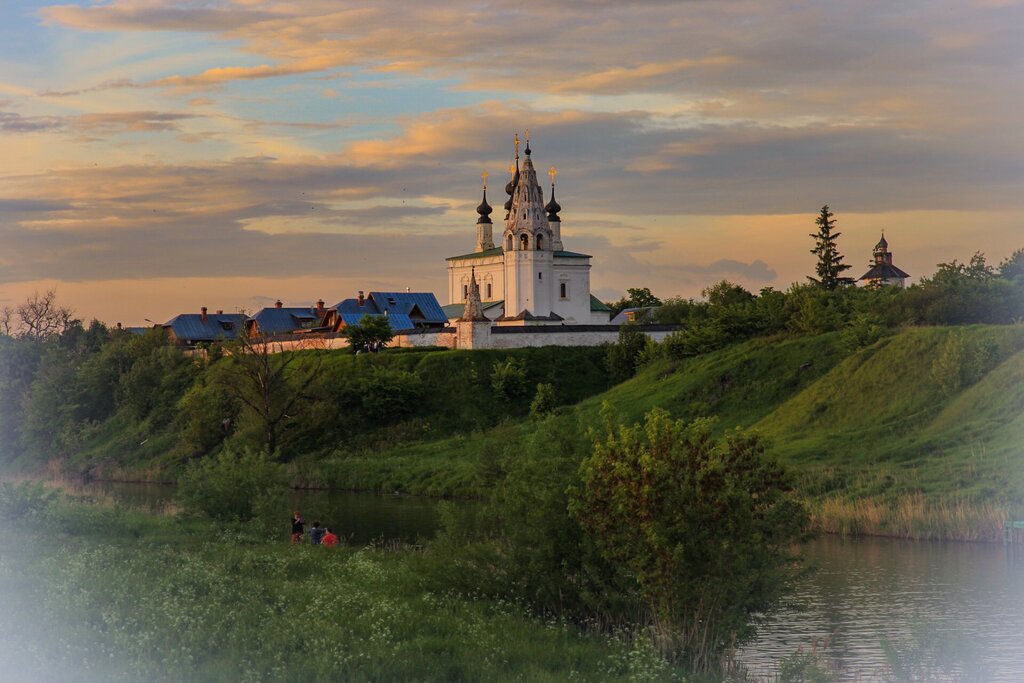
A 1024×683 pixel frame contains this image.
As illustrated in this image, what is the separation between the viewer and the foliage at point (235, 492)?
3894cm

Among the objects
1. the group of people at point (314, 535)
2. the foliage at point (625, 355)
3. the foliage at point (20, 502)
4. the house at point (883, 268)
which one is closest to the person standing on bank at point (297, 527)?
the group of people at point (314, 535)

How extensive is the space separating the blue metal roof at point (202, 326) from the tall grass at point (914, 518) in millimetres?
95308

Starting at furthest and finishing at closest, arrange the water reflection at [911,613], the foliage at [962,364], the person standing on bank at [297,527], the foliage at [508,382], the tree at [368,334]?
the tree at [368,334], the foliage at [508,382], the foliage at [962,364], the person standing on bank at [297,527], the water reflection at [911,613]

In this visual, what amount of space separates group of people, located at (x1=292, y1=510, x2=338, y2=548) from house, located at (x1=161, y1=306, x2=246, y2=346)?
94489 millimetres

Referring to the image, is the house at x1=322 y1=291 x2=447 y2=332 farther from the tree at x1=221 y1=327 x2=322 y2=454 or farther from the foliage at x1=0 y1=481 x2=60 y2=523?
the foliage at x1=0 y1=481 x2=60 y2=523

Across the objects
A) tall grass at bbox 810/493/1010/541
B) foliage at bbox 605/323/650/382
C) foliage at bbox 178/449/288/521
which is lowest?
tall grass at bbox 810/493/1010/541

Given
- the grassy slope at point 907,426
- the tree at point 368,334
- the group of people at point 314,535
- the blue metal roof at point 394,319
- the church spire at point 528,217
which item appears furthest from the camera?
the church spire at point 528,217

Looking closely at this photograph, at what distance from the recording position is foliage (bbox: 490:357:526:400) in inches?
3406

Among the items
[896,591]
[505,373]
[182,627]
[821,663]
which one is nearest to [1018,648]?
[821,663]

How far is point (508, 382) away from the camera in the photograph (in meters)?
86.9

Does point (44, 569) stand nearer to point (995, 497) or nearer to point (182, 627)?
point (182, 627)

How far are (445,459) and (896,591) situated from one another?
38598mm

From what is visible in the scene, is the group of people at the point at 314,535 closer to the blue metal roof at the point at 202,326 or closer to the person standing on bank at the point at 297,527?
the person standing on bank at the point at 297,527

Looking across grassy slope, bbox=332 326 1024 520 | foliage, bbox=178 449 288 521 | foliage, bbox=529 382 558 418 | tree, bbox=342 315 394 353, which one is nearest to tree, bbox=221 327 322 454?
grassy slope, bbox=332 326 1024 520
